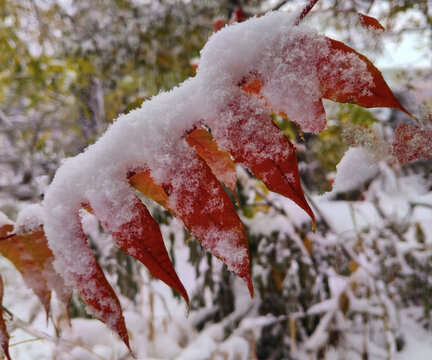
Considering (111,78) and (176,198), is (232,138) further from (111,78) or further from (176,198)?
(111,78)

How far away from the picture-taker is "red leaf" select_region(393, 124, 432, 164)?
1.31 feet

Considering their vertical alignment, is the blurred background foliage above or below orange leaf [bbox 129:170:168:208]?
above

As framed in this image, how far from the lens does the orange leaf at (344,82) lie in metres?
0.31

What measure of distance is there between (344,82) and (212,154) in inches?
6.6

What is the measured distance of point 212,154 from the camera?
0.40 m

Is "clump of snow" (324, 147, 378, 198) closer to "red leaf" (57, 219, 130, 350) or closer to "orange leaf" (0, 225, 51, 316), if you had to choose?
"red leaf" (57, 219, 130, 350)

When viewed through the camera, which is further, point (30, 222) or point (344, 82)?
point (30, 222)

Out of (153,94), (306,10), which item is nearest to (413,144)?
(306,10)

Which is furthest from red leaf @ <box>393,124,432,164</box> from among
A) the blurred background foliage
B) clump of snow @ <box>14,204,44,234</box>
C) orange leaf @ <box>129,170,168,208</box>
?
the blurred background foliage

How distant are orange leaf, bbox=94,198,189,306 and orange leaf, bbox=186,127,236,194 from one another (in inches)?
4.0

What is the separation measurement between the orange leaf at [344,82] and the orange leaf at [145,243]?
0.23 m

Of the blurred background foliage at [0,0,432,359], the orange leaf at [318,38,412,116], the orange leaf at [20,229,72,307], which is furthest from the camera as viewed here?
the blurred background foliage at [0,0,432,359]

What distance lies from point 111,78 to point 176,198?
2.65 metres

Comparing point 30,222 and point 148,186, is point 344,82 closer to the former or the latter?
point 148,186
